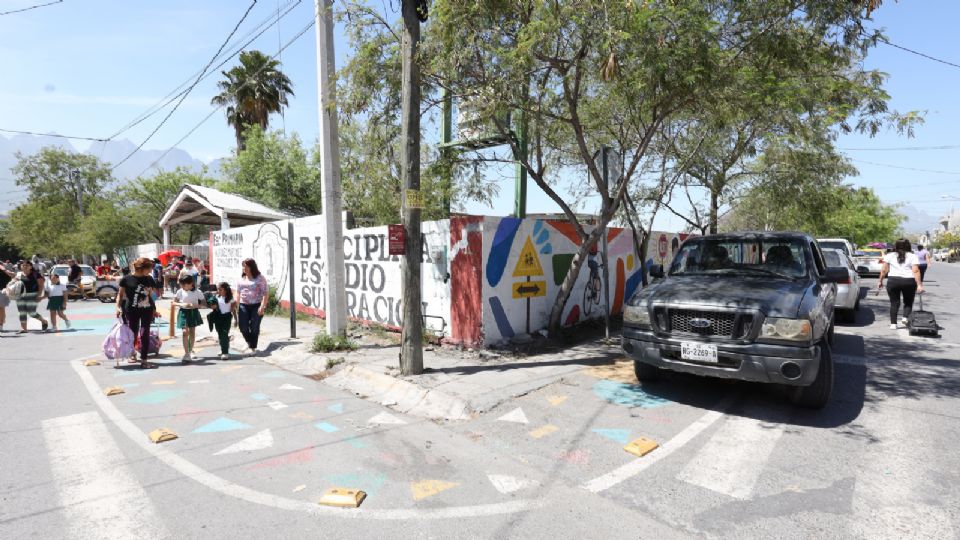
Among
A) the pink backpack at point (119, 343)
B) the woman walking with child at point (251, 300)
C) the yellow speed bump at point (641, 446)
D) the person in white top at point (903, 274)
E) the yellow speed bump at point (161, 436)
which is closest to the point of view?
the yellow speed bump at point (641, 446)

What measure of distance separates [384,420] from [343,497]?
5.83 feet

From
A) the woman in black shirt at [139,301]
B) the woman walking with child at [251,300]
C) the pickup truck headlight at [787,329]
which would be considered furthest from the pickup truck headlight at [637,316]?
the woman in black shirt at [139,301]

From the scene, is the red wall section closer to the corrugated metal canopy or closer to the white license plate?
the white license plate

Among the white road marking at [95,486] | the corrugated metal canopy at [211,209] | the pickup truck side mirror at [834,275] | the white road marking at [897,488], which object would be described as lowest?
the white road marking at [897,488]

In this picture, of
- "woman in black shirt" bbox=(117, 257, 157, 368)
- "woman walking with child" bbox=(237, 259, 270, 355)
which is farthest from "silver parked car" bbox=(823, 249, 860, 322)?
"woman in black shirt" bbox=(117, 257, 157, 368)

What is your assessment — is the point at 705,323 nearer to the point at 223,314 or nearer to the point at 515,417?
the point at 515,417

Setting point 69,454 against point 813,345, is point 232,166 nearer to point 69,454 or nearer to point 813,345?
point 69,454

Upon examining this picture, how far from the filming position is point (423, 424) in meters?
4.99

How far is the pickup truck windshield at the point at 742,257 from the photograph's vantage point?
5707mm

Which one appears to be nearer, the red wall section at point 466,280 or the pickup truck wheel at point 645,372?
the pickup truck wheel at point 645,372

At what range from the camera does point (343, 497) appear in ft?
10.8

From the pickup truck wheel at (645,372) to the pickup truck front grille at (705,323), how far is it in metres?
0.83

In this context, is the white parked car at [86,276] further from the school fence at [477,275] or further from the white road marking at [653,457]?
the white road marking at [653,457]

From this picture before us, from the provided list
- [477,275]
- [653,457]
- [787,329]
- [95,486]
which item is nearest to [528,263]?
[477,275]
